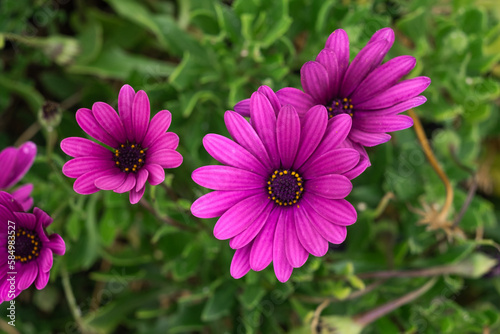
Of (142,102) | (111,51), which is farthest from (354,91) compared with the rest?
(111,51)

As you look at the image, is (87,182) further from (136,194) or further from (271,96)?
(271,96)

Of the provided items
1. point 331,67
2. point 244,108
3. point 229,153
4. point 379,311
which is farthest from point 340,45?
point 379,311

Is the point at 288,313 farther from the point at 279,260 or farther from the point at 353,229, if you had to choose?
the point at 279,260

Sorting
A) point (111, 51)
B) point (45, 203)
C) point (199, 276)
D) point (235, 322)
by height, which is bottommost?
point (235, 322)

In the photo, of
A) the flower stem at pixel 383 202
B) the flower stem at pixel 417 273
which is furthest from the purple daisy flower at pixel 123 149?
the flower stem at pixel 417 273

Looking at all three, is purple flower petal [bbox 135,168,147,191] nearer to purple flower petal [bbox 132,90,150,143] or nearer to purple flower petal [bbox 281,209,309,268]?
purple flower petal [bbox 132,90,150,143]

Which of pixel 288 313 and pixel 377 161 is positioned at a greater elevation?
pixel 377 161

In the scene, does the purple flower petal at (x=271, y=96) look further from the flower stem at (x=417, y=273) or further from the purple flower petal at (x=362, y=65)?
the flower stem at (x=417, y=273)
